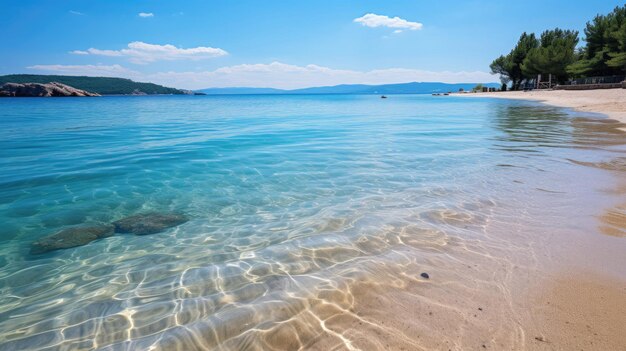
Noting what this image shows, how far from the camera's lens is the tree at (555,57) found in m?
65.3

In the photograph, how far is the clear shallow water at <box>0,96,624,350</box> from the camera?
2974 mm

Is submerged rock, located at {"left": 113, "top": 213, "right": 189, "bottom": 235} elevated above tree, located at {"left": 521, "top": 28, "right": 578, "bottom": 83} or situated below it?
below

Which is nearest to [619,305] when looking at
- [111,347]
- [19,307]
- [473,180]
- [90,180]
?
[111,347]

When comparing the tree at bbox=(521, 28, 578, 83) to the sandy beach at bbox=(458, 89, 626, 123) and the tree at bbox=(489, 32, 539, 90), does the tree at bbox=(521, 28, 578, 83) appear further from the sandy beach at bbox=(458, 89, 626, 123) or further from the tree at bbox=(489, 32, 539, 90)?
the sandy beach at bbox=(458, 89, 626, 123)

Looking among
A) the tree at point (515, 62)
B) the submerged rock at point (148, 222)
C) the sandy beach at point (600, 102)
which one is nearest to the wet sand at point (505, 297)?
the submerged rock at point (148, 222)

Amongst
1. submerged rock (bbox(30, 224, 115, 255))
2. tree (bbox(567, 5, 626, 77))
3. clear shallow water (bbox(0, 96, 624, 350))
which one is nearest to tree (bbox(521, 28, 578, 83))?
tree (bbox(567, 5, 626, 77))

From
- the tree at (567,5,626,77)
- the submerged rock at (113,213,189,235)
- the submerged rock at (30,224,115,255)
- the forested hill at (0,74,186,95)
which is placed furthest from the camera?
A: the forested hill at (0,74,186,95)

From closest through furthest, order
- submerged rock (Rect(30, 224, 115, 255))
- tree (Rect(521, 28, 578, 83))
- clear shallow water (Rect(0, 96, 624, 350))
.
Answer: clear shallow water (Rect(0, 96, 624, 350)), submerged rock (Rect(30, 224, 115, 255)), tree (Rect(521, 28, 578, 83))

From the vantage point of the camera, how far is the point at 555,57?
6500 centimetres

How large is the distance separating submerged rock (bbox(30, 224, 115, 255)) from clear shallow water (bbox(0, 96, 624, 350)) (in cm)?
19

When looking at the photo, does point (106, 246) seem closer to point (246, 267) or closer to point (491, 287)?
point (246, 267)

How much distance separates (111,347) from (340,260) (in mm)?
2477

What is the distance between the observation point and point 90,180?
8.66m

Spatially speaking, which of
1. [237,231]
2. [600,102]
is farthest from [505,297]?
[600,102]
